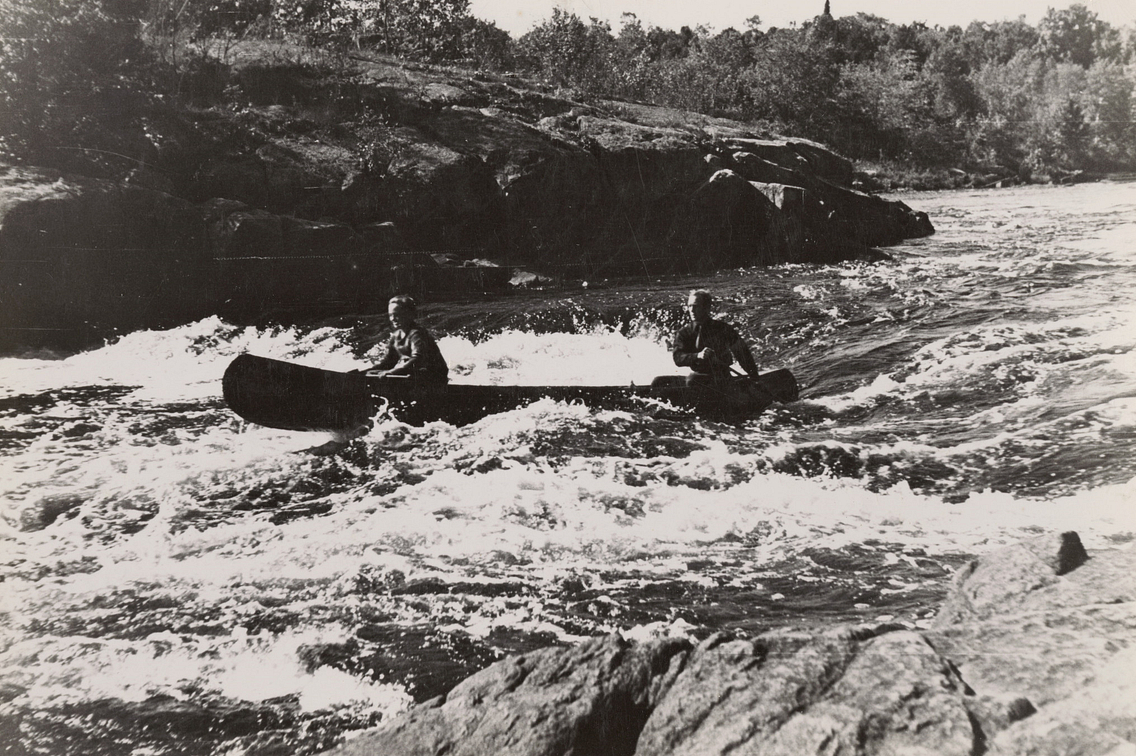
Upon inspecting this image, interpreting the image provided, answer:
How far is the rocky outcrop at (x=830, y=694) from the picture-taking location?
8.11 ft

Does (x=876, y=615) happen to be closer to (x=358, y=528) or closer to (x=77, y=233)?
(x=358, y=528)

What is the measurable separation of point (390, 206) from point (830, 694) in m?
13.9

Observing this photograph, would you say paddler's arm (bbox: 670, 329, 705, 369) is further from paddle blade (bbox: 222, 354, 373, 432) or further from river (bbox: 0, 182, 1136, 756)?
paddle blade (bbox: 222, 354, 373, 432)

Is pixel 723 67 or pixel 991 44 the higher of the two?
pixel 991 44

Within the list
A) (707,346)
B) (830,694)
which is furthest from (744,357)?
(830,694)

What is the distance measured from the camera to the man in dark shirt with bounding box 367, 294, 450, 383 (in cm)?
775

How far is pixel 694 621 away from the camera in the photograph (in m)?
4.28

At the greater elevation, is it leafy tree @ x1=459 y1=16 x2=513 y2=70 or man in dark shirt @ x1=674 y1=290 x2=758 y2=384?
leafy tree @ x1=459 y1=16 x2=513 y2=70

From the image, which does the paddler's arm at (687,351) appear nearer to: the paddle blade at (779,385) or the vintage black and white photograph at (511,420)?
the vintage black and white photograph at (511,420)

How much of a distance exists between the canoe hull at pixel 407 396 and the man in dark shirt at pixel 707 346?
23 centimetres

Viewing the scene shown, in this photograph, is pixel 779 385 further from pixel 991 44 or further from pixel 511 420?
pixel 991 44

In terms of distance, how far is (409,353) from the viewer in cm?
803

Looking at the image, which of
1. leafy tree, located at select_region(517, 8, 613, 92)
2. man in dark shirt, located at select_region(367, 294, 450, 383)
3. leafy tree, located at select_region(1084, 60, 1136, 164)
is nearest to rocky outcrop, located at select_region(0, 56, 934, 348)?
leafy tree, located at select_region(517, 8, 613, 92)

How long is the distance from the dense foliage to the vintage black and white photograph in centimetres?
16
